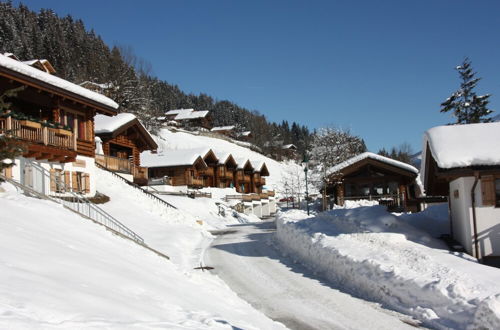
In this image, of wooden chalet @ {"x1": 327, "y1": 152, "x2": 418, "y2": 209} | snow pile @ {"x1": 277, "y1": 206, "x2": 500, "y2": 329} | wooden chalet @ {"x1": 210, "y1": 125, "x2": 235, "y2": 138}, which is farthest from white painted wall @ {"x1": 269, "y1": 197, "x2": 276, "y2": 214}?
wooden chalet @ {"x1": 210, "y1": 125, "x2": 235, "y2": 138}

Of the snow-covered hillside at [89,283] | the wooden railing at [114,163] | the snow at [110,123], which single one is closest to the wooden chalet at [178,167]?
the snow at [110,123]

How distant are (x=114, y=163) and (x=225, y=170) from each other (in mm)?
34802

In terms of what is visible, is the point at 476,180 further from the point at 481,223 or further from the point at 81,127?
the point at 81,127

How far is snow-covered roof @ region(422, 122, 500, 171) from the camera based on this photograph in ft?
48.1

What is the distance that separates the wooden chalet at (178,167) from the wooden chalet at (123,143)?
11.4 metres

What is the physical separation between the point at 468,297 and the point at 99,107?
22.1m

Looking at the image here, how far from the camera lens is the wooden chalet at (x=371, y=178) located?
111 feet

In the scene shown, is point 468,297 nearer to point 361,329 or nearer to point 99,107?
point 361,329

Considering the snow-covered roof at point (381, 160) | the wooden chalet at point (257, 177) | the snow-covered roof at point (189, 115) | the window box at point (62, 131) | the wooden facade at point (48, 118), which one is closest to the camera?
the wooden facade at point (48, 118)

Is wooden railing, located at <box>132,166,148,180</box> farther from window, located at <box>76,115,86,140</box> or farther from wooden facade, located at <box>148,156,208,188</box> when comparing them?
wooden facade, located at <box>148,156,208,188</box>

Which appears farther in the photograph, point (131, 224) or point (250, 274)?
point (131, 224)

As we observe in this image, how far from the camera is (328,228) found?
19.5m

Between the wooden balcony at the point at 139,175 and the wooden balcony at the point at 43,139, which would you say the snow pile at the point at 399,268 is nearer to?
the wooden balcony at the point at 43,139

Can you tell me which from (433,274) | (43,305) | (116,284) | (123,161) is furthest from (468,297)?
(123,161)
